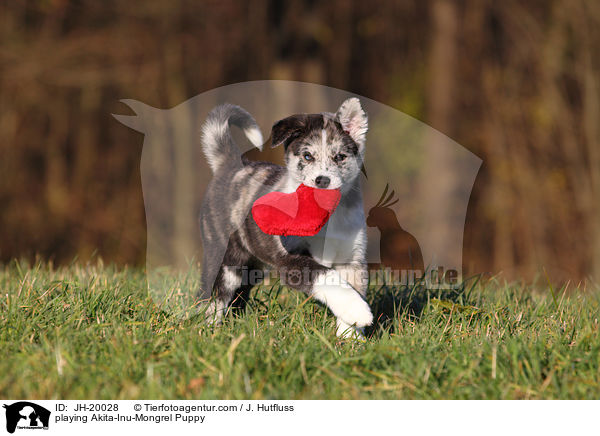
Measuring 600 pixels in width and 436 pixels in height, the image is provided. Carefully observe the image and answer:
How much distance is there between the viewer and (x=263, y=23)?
37.2 feet

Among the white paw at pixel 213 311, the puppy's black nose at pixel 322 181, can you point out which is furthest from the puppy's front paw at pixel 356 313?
the white paw at pixel 213 311

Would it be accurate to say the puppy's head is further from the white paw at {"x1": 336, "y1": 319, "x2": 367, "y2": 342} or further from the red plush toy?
the white paw at {"x1": 336, "y1": 319, "x2": 367, "y2": 342}

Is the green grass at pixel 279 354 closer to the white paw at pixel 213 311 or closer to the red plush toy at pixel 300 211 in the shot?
the white paw at pixel 213 311

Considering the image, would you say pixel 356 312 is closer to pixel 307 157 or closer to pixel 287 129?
pixel 307 157

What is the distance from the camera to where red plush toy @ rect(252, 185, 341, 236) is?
3588 millimetres

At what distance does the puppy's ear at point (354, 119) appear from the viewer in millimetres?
3770

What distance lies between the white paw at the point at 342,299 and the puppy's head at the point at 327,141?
0.58 meters

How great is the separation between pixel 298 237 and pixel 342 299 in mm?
542

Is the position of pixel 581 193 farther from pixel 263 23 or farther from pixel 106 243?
pixel 106 243

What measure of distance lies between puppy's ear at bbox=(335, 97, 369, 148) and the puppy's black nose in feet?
1.43

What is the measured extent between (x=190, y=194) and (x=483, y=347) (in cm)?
958

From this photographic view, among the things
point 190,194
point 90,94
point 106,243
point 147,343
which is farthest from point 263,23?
point 147,343
